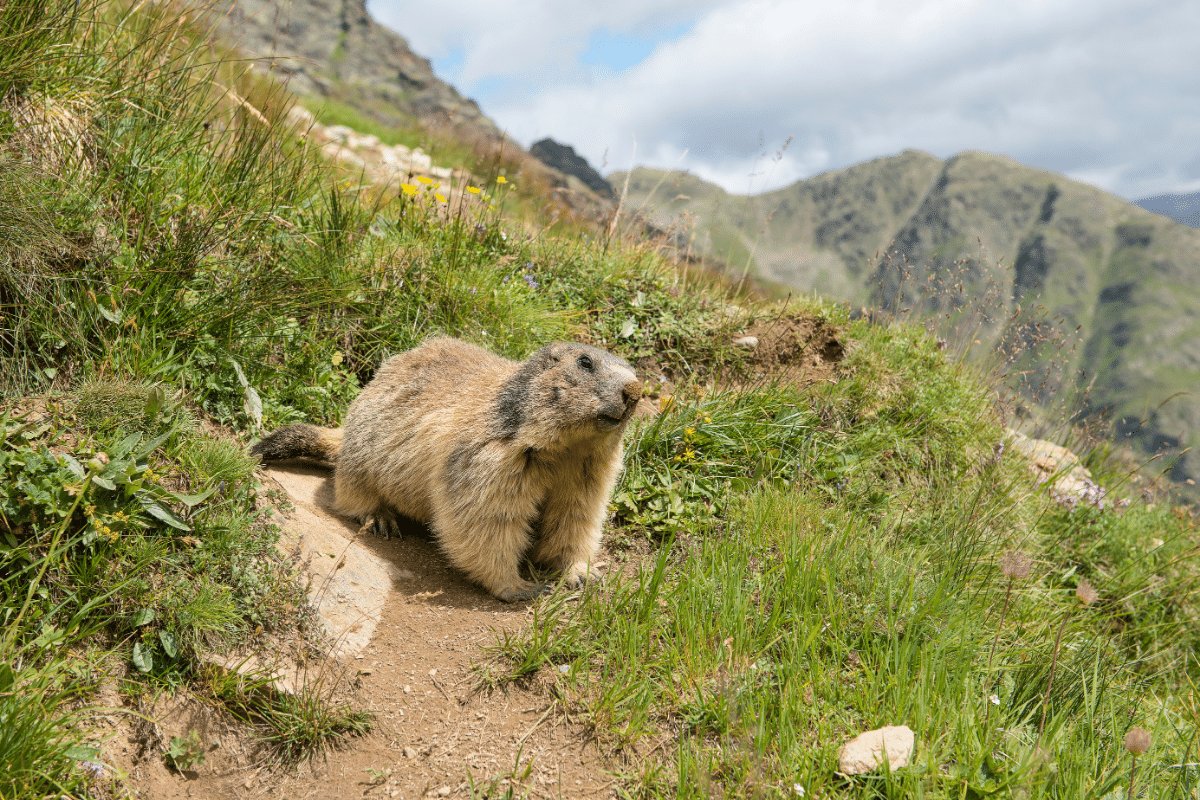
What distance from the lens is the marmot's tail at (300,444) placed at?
16.4ft

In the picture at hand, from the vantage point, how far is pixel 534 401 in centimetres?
429

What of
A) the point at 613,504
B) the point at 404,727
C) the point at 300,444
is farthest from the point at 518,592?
the point at 300,444

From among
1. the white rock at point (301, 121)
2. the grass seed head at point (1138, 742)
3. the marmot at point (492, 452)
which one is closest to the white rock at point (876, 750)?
the grass seed head at point (1138, 742)

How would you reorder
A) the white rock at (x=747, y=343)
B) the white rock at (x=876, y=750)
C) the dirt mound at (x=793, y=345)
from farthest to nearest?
the white rock at (x=747, y=343) < the dirt mound at (x=793, y=345) < the white rock at (x=876, y=750)

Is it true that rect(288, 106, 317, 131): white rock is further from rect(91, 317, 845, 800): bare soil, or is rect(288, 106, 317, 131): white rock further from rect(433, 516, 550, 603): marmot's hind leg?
rect(91, 317, 845, 800): bare soil

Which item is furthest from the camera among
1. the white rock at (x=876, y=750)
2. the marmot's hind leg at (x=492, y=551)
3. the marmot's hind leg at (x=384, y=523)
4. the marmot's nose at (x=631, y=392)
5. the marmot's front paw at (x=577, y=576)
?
the marmot's hind leg at (x=384, y=523)

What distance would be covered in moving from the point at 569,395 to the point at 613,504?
1.43 meters

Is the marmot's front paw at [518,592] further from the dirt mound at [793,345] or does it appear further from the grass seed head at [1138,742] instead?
the dirt mound at [793,345]

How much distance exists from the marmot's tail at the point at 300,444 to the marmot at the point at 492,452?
0.04ft

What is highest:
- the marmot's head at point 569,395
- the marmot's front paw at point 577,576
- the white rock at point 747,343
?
the white rock at point 747,343

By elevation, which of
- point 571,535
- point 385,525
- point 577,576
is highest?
point 571,535

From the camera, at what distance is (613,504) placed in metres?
5.30

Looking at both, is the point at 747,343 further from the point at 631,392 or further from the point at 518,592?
the point at 518,592

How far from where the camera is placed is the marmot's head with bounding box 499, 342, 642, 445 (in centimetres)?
408
